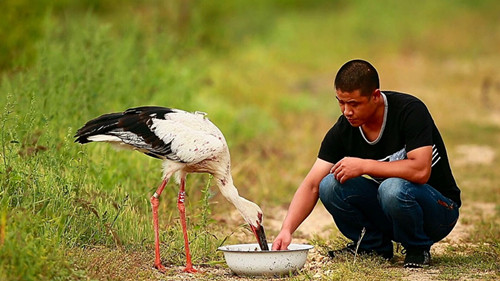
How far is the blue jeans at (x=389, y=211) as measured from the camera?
5152mm

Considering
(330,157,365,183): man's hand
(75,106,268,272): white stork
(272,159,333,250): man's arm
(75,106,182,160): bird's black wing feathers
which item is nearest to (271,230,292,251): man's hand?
(272,159,333,250): man's arm

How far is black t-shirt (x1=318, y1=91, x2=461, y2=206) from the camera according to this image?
17.0 feet

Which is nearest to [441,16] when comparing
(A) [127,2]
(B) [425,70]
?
(B) [425,70]

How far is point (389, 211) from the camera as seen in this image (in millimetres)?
5219

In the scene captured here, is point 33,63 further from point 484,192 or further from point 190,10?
point 190,10

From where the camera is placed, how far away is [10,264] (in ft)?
14.1

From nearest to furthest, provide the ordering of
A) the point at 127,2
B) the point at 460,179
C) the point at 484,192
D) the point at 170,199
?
the point at 170,199, the point at 484,192, the point at 460,179, the point at 127,2

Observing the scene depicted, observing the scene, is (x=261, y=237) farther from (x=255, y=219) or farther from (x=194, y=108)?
(x=194, y=108)

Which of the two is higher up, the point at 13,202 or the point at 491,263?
the point at 13,202

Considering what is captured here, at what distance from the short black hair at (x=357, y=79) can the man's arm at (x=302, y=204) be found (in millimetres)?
656

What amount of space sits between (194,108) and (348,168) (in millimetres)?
5395

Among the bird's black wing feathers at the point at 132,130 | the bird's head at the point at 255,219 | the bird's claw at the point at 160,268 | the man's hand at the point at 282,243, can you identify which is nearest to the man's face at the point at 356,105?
the man's hand at the point at 282,243

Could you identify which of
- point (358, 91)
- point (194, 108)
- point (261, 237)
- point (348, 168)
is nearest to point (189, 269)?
point (261, 237)

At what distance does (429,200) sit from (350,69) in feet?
3.19
